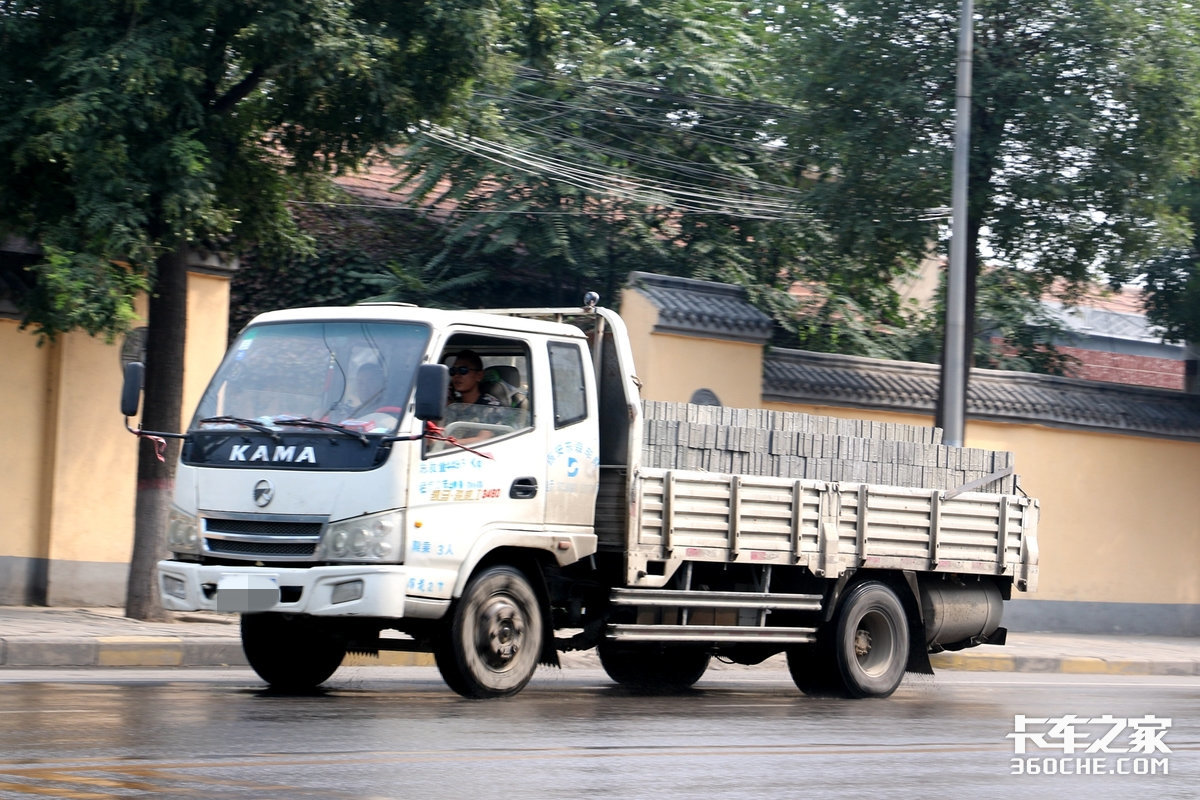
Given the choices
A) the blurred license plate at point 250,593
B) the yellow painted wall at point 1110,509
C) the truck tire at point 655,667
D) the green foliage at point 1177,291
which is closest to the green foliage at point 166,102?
the blurred license plate at point 250,593

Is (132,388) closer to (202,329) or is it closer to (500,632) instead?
(500,632)

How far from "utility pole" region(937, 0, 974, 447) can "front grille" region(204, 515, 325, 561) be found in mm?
8760

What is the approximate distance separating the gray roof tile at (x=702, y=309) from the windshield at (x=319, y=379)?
8893 mm

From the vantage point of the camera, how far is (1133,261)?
1894 centimetres

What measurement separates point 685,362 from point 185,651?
318 inches

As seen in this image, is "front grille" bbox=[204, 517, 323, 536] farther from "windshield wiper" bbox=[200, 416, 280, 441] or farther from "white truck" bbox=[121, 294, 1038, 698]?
"windshield wiper" bbox=[200, 416, 280, 441]

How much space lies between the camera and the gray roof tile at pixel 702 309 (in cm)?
1873

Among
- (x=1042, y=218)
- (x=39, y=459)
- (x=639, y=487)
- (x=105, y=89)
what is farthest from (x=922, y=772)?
(x=1042, y=218)

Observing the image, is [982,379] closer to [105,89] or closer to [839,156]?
[839,156]

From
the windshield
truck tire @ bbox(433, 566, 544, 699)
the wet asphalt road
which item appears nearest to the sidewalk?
the wet asphalt road

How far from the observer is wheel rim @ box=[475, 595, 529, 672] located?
9758 mm

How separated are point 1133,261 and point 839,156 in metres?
3.63

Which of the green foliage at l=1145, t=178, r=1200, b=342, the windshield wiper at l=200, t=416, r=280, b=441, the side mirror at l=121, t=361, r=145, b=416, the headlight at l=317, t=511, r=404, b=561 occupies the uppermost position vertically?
the green foliage at l=1145, t=178, r=1200, b=342

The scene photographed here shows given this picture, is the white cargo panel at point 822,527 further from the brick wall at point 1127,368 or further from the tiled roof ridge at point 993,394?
the brick wall at point 1127,368
